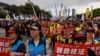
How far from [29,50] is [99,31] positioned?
5104mm

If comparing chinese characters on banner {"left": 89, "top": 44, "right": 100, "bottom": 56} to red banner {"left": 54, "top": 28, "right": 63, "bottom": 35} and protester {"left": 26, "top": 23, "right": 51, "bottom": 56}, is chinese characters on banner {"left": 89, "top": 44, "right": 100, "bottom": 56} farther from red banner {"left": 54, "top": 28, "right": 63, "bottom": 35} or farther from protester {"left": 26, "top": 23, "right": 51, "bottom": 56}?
red banner {"left": 54, "top": 28, "right": 63, "bottom": 35}

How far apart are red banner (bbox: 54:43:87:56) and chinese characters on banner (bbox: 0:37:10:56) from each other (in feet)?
4.05

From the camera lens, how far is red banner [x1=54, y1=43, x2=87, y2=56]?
765cm

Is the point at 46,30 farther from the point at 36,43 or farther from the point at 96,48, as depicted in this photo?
the point at 96,48

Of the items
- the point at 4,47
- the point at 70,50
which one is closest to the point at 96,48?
the point at 70,50

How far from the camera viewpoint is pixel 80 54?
7.70m

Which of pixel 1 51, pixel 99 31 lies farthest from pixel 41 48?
pixel 99 31

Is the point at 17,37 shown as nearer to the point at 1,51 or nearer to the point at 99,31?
the point at 1,51

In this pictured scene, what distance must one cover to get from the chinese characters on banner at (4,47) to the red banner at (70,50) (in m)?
1.23

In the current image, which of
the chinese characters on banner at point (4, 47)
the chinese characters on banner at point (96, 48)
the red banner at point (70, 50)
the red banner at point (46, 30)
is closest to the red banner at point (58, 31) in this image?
the red banner at point (46, 30)

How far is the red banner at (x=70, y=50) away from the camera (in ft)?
25.1

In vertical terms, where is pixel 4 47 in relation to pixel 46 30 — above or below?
above

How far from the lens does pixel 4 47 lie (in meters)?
8.48

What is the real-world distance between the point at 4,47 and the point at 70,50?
60.3 inches
